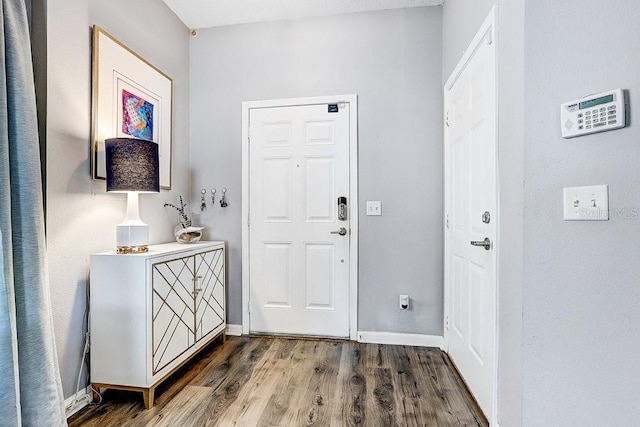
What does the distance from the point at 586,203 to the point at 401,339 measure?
179 centimetres

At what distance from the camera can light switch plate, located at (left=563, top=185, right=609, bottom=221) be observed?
Result: 1029 millimetres

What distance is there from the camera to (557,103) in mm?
1130

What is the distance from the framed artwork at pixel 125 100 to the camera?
70.9 inches

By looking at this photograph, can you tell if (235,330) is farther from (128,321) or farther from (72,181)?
(72,181)

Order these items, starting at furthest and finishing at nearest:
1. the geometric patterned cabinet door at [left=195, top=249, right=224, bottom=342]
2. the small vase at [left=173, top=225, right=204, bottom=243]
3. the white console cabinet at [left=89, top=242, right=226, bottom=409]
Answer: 1. the small vase at [left=173, top=225, right=204, bottom=243]
2. the geometric patterned cabinet door at [left=195, top=249, right=224, bottom=342]
3. the white console cabinet at [left=89, top=242, right=226, bottom=409]

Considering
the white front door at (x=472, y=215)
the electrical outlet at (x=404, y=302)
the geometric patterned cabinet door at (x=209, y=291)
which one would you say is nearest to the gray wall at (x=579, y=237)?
the white front door at (x=472, y=215)

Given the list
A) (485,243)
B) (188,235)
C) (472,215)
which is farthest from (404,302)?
(188,235)

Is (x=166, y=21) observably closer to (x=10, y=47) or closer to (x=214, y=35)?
(x=214, y=35)

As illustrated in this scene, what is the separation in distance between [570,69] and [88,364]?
2.60 m

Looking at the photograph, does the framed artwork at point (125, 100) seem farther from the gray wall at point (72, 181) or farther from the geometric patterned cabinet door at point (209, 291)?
the geometric patterned cabinet door at point (209, 291)

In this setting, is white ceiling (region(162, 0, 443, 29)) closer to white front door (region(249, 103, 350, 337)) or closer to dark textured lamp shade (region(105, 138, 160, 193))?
white front door (region(249, 103, 350, 337))

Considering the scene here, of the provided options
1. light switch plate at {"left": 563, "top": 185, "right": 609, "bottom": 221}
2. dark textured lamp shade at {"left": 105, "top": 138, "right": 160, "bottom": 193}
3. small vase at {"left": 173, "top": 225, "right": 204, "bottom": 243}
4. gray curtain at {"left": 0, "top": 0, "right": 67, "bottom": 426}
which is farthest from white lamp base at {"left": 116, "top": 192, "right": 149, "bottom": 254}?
light switch plate at {"left": 563, "top": 185, "right": 609, "bottom": 221}

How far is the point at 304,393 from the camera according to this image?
71.9 inches

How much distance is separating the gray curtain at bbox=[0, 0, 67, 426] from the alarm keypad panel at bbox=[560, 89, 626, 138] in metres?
2.08
